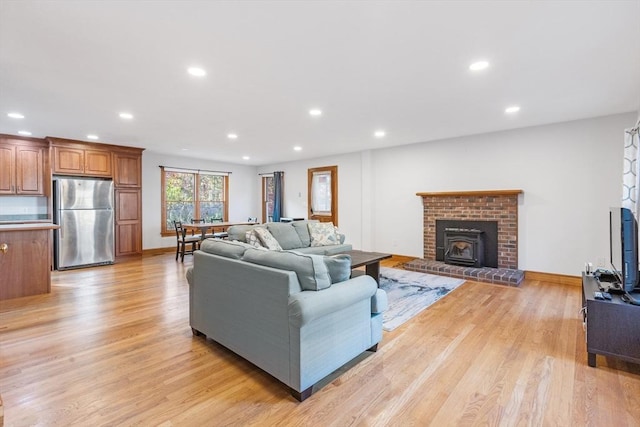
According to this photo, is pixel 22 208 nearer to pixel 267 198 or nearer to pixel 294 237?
pixel 294 237

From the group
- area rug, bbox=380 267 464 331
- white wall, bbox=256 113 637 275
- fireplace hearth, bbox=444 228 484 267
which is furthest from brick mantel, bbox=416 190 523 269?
Answer: area rug, bbox=380 267 464 331

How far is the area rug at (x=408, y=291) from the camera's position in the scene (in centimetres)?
341

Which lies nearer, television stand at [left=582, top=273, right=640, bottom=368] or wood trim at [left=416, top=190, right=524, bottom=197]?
television stand at [left=582, top=273, right=640, bottom=368]

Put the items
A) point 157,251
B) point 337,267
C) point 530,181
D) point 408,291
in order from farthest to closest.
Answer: point 157,251
point 530,181
point 408,291
point 337,267

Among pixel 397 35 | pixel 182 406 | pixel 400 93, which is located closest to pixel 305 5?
pixel 397 35

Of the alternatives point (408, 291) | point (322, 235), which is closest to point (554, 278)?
point (408, 291)

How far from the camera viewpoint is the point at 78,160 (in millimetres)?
5961

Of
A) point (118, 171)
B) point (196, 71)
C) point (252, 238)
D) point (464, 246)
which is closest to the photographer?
point (196, 71)

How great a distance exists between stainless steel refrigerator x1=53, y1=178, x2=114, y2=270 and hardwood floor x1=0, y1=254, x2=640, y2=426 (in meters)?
2.45

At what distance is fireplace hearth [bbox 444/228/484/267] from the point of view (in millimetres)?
5359

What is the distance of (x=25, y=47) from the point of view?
95.4 inches

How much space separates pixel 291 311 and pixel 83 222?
5.78m

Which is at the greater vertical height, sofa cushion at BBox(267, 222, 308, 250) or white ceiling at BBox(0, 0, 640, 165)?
white ceiling at BBox(0, 0, 640, 165)

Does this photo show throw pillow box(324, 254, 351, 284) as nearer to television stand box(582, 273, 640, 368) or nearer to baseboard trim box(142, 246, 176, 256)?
television stand box(582, 273, 640, 368)
